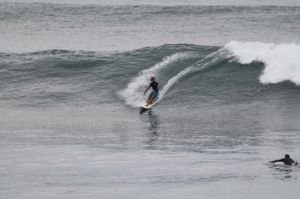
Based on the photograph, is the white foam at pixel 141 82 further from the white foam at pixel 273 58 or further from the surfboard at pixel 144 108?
the white foam at pixel 273 58

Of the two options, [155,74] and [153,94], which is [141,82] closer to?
[155,74]

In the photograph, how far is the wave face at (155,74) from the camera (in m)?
30.1

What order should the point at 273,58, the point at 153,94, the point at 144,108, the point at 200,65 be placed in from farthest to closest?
the point at 200,65 < the point at 273,58 < the point at 153,94 < the point at 144,108

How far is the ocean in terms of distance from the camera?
58.2 ft

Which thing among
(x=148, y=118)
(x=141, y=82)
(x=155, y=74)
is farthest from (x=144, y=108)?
(x=155, y=74)

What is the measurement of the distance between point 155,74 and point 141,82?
1374 millimetres

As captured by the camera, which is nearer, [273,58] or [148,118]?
[148,118]

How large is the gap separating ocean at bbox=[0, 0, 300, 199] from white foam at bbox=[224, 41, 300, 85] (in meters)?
0.05

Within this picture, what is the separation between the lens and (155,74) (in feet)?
109

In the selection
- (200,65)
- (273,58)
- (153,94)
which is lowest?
(153,94)

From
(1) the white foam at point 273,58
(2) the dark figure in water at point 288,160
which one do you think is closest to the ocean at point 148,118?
(1) the white foam at point 273,58

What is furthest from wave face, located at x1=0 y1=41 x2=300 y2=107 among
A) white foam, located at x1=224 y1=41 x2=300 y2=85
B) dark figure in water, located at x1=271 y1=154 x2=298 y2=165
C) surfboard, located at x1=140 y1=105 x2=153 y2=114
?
dark figure in water, located at x1=271 y1=154 x2=298 y2=165

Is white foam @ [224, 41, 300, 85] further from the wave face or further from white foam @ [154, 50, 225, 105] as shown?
white foam @ [154, 50, 225, 105]

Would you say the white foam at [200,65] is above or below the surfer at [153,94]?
above
